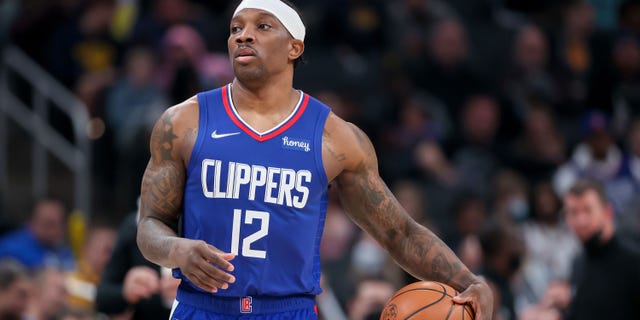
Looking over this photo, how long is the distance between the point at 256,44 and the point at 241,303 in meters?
1.16

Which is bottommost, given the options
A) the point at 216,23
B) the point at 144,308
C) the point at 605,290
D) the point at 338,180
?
the point at 605,290

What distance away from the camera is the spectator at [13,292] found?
329 inches

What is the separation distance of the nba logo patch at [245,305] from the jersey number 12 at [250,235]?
194 mm

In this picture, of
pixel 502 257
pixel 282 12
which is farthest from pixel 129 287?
pixel 502 257

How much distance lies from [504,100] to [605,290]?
5.35 meters

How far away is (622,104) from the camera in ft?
43.8

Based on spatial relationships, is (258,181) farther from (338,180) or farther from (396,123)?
(396,123)

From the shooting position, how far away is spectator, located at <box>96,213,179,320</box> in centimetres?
675

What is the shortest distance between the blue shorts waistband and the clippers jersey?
0.10ft

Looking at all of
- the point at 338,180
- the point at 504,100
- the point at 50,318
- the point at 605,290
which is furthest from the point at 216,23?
the point at 338,180

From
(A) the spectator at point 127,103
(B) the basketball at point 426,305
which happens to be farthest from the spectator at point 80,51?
(B) the basketball at point 426,305

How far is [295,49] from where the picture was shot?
5363 millimetres

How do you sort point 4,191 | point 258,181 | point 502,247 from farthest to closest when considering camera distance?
1. point 4,191
2. point 502,247
3. point 258,181

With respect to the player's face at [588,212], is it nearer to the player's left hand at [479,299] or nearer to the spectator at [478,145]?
the player's left hand at [479,299]
